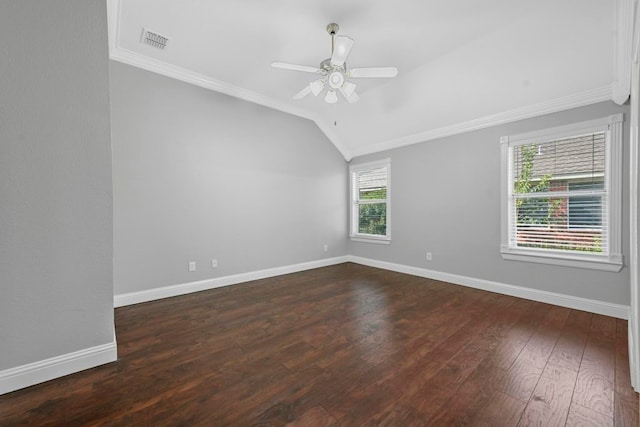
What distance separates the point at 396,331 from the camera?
235 centimetres

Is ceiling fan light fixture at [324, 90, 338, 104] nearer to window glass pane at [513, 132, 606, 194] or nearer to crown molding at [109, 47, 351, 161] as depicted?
crown molding at [109, 47, 351, 161]

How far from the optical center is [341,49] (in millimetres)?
2150

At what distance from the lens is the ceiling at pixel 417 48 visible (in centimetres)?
228

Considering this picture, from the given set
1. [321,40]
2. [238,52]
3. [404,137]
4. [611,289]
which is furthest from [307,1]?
[611,289]

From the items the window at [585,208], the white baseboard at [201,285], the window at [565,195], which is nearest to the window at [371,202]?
the white baseboard at [201,285]

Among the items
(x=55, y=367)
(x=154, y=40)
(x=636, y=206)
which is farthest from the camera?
(x=154, y=40)

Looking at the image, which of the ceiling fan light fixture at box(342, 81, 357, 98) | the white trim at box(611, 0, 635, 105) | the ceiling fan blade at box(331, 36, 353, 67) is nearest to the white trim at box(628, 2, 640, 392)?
the white trim at box(611, 0, 635, 105)

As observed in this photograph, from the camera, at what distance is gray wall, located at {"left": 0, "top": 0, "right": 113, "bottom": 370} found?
157cm

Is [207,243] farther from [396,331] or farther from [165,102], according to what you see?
[396,331]

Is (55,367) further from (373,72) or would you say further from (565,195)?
(565,195)

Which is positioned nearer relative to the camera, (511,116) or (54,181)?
(54,181)

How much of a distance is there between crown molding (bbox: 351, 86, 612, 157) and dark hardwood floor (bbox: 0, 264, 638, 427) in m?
2.31

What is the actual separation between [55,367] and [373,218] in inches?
180

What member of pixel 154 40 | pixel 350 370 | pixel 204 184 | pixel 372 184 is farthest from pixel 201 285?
pixel 372 184
